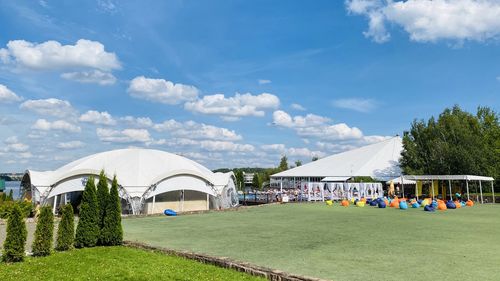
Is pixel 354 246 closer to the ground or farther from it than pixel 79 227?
closer to the ground

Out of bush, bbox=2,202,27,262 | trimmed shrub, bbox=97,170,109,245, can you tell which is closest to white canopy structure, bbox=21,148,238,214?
trimmed shrub, bbox=97,170,109,245

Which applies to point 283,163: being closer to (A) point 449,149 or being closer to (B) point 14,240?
(A) point 449,149

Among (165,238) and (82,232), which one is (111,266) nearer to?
(82,232)

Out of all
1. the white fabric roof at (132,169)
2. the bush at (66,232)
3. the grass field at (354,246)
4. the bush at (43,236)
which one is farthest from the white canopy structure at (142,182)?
the bush at (43,236)

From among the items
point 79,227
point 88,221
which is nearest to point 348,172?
point 88,221

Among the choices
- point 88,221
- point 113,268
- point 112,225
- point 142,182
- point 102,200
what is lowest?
point 113,268

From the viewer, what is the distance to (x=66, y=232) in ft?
31.3

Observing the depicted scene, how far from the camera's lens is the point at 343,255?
839 cm

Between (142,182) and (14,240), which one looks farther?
(142,182)

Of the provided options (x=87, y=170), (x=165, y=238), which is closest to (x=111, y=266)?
(x=165, y=238)

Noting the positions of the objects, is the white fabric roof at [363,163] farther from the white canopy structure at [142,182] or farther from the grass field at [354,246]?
the grass field at [354,246]

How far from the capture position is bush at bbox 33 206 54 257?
880cm

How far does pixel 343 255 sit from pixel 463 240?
403 centimetres

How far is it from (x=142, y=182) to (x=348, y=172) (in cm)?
2205
